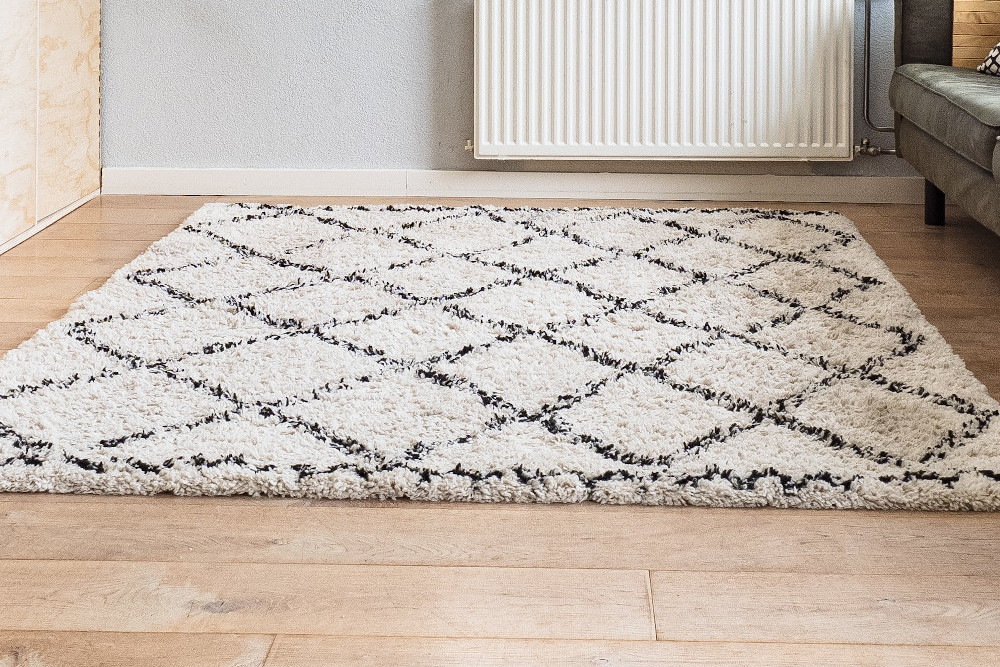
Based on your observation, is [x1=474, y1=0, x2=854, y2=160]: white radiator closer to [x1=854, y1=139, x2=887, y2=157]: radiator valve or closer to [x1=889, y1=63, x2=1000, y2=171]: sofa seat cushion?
[x1=854, y1=139, x2=887, y2=157]: radiator valve

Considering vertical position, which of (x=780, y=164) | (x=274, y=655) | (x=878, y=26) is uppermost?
(x=878, y=26)

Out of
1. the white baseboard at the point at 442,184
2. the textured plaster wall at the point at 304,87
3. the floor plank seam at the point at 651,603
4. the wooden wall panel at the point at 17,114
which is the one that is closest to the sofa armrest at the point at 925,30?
the textured plaster wall at the point at 304,87

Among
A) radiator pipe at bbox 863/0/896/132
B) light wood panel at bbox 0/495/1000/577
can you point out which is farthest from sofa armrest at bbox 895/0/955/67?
light wood panel at bbox 0/495/1000/577

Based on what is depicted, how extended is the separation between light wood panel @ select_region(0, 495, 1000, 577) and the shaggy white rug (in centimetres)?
3

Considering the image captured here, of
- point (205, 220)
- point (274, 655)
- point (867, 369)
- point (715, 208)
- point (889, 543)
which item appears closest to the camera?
point (274, 655)

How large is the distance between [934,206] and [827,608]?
80.7 inches

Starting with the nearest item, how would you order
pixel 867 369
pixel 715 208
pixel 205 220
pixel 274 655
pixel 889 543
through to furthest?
pixel 274 655 → pixel 889 543 → pixel 867 369 → pixel 205 220 → pixel 715 208

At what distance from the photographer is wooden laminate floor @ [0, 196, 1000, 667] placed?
1022 mm

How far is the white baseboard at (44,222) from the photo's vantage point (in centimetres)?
256

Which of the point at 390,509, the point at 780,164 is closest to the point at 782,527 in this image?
the point at 390,509

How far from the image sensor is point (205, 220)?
9.10ft

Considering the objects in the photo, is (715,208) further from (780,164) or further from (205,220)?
(205,220)

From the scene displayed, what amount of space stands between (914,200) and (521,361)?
1.94 metres

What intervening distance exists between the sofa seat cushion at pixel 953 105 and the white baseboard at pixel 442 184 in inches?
23.1
